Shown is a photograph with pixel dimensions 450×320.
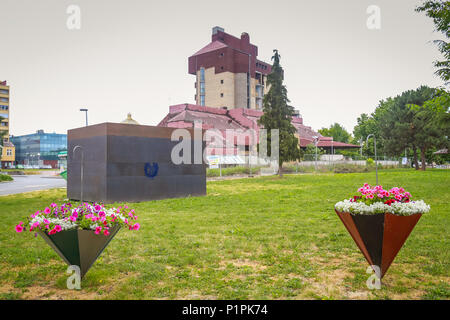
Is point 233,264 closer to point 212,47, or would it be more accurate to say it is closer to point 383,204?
point 383,204

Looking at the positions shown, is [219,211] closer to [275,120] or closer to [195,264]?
[195,264]

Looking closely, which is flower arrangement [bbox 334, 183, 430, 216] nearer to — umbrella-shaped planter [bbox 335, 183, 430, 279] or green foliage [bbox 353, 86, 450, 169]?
umbrella-shaped planter [bbox 335, 183, 430, 279]

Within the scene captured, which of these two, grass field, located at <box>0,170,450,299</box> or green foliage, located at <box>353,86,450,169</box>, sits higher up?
green foliage, located at <box>353,86,450,169</box>

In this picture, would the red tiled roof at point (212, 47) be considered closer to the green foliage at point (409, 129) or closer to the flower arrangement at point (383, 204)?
the green foliage at point (409, 129)

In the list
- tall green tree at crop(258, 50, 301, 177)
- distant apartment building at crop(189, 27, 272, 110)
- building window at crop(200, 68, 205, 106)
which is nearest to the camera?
tall green tree at crop(258, 50, 301, 177)

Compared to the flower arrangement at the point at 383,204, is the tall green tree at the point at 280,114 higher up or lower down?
higher up

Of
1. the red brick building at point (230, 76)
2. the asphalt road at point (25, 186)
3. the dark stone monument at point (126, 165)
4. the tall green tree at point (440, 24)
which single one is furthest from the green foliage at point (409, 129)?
the asphalt road at point (25, 186)

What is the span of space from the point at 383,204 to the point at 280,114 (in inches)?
1166

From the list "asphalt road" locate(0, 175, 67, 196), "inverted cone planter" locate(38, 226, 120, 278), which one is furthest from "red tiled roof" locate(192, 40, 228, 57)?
"inverted cone planter" locate(38, 226, 120, 278)

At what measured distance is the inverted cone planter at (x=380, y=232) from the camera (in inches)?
184

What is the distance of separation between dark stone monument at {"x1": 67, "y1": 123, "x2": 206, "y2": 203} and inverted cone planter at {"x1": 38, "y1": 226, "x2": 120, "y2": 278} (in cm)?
1051

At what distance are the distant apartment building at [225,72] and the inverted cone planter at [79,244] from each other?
223 feet

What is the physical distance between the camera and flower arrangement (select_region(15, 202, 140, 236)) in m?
4.68
